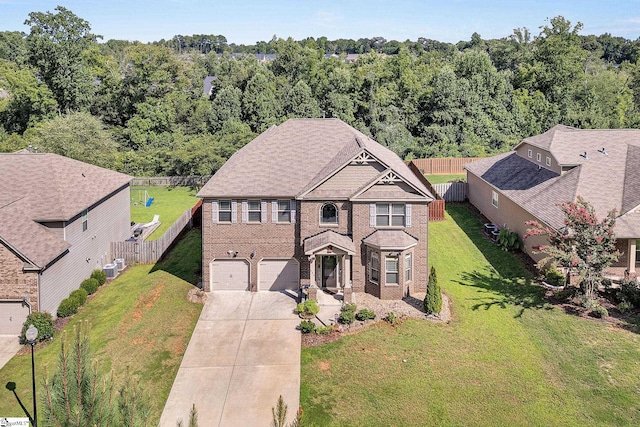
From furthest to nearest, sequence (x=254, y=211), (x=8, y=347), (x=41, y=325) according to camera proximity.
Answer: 1. (x=254, y=211)
2. (x=41, y=325)
3. (x=8, y=347)

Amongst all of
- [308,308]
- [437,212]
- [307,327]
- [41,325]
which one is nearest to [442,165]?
[437,212]

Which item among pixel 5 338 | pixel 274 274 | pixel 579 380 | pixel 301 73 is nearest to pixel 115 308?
pixel 5 338

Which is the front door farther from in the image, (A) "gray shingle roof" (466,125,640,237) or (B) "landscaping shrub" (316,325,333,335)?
(A) "gray shingle roof" (466,125,640,237)

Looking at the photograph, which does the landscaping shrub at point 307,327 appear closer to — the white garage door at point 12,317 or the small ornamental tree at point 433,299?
the small ornamental tree at point 433,299

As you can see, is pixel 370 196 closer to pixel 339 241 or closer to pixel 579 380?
pixel 339 241

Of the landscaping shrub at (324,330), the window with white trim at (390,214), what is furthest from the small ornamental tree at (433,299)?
the landscaping shrub at (324,330)

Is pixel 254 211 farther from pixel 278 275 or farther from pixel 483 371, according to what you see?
pixel 483 371
